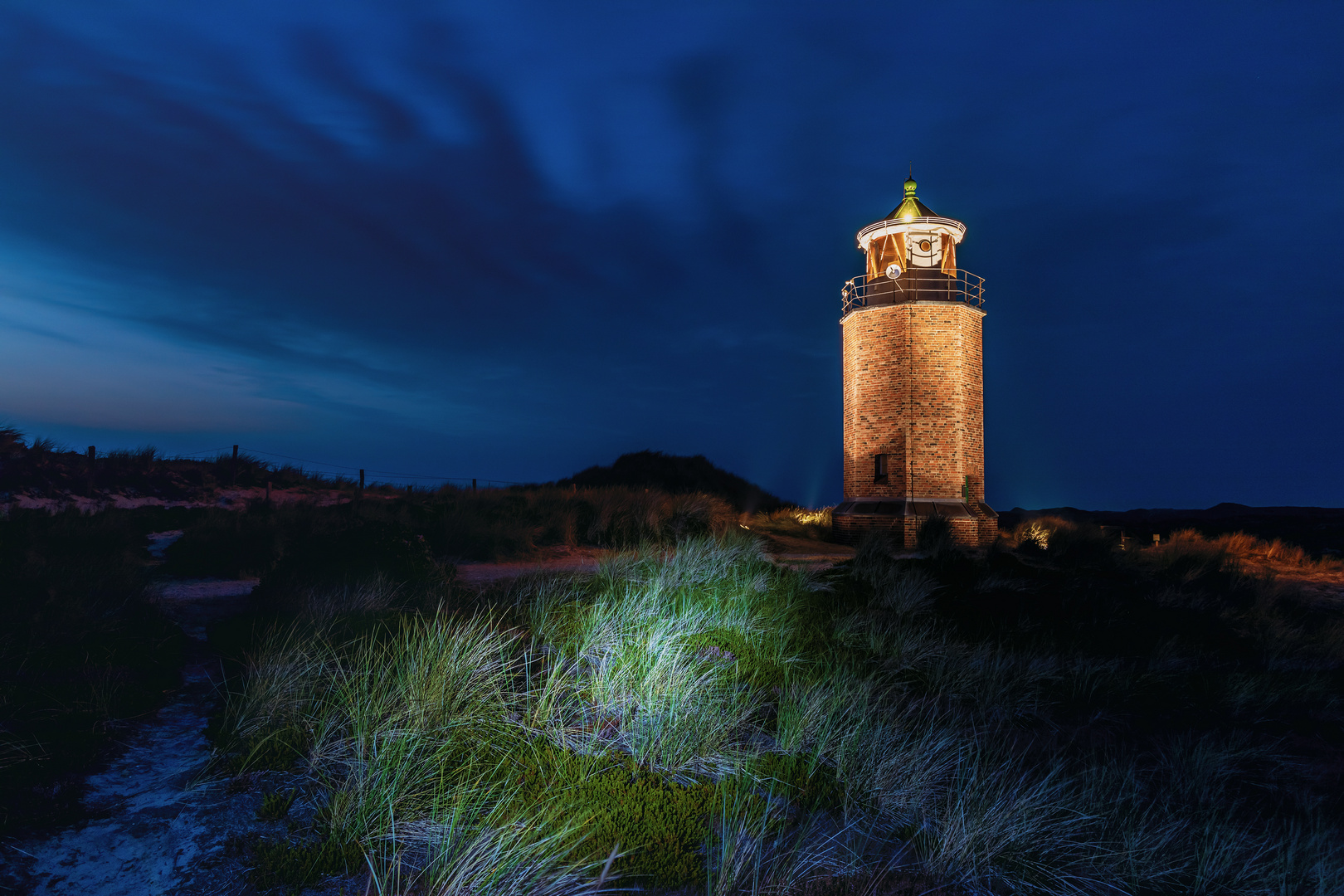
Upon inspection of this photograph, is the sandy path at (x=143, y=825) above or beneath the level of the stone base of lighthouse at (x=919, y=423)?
beneath

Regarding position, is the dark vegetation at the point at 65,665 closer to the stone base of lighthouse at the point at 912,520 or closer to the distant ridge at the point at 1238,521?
the stone base of lighthouse at the point at 912,520

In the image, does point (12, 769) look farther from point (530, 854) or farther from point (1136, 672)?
point (1136, 672)

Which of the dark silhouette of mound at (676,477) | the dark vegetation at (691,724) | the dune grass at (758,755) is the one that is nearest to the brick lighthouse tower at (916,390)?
the dark vegetation at (691,724)

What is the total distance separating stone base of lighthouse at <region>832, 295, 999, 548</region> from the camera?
17938 mm

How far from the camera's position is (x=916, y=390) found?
18.1 metres

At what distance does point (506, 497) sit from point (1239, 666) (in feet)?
47.2

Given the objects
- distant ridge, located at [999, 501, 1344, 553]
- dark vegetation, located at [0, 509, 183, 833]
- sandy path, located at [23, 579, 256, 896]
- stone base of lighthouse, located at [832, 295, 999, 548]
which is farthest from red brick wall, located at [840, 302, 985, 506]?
sandy path, located at [23, 579, 256, 896]

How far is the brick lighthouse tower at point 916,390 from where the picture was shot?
59.1 ft

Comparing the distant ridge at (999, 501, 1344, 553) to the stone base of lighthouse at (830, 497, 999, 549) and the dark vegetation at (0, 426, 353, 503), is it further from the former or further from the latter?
the dark vegetation at (0, 426, 353, 503)

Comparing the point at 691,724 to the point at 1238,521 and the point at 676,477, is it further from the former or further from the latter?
the point at 1238,521

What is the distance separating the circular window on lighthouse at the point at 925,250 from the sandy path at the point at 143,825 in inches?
756

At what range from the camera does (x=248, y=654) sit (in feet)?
15.1

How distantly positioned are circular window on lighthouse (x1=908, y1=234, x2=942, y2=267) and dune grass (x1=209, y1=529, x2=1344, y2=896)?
13.8m

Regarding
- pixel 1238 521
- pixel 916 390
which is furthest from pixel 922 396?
pixel 1238 521
